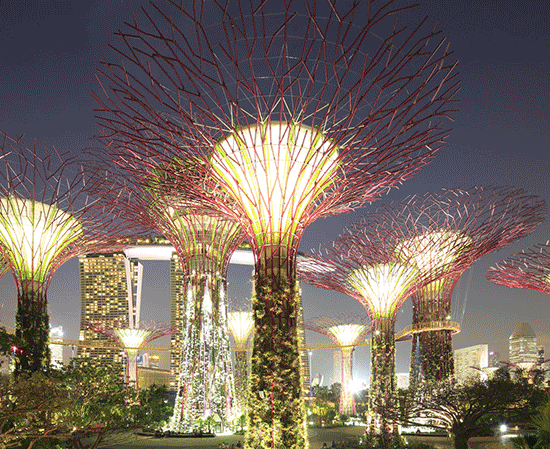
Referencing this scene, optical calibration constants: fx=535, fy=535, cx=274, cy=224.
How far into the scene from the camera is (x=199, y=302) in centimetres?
2138

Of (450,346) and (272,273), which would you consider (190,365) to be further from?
(450,346)

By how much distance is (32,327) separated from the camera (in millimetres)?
16906

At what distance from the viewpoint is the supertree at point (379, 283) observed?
68.3ft

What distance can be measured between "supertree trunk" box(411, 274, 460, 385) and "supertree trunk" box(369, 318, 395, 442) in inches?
332

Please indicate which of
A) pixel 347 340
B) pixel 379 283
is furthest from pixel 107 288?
pixel 379 283

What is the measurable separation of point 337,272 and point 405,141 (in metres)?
A: 12.5

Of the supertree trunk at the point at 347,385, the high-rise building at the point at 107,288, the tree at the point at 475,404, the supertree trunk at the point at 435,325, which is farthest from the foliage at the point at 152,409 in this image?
the high-rise building at the point at 107,288

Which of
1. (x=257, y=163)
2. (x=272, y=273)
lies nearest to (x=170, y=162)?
(x=257, y=163)

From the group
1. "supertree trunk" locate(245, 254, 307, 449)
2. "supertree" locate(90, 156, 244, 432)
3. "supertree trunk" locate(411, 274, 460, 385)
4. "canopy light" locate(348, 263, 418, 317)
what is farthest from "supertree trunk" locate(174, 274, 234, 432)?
"supertree trunk" locate(411, 274, 460, 385)

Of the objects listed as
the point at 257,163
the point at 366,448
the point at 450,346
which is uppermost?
the point at 257,163

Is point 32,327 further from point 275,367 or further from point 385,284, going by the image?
point 385,284

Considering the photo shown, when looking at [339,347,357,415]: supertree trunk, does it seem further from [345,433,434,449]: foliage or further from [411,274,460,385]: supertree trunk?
[345,433,434,449]: foliage

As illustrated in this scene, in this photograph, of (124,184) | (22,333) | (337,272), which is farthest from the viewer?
(337,272)

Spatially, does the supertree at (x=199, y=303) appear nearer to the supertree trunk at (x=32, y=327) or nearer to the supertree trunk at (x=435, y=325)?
the supertree trunk at (x=32, y=327)
